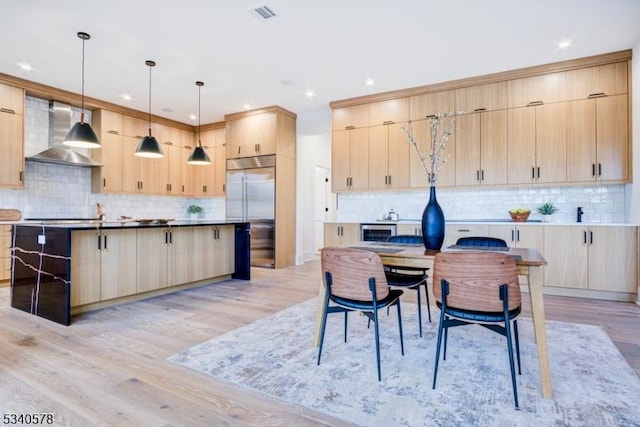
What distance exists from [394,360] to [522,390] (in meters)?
0.76

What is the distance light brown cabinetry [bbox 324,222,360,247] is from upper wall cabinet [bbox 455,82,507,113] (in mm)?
2296

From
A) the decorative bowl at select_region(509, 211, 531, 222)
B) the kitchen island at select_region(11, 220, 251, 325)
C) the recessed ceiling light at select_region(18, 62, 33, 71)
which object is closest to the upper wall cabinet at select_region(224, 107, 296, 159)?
the kitchen island at select_region(11, 220, 251, 325)

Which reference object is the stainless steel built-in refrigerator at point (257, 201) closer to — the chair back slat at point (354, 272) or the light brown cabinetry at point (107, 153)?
the light brown cabinetry at point (107, 153)

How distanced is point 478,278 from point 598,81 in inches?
158

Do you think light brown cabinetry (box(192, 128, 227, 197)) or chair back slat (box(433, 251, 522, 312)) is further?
light brown cabinetry (box(192, 128, 227, 197))

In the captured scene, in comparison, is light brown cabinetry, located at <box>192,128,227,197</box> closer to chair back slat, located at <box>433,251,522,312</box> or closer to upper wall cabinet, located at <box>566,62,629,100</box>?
upper wall cabinet, located at <box>566,62,629,100</box>

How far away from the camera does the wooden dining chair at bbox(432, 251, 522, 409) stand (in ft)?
6.12

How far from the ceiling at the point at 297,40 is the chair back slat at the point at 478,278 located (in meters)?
2.48

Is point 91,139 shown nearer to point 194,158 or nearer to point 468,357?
point 194,158

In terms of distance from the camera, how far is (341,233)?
5.55 m

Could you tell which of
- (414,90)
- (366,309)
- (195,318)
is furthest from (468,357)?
(414,90)

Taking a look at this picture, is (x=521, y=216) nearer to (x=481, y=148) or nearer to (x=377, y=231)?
(x=481, y=148)

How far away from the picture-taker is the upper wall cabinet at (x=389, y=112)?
5.41 metres

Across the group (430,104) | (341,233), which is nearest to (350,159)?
(341,233)
